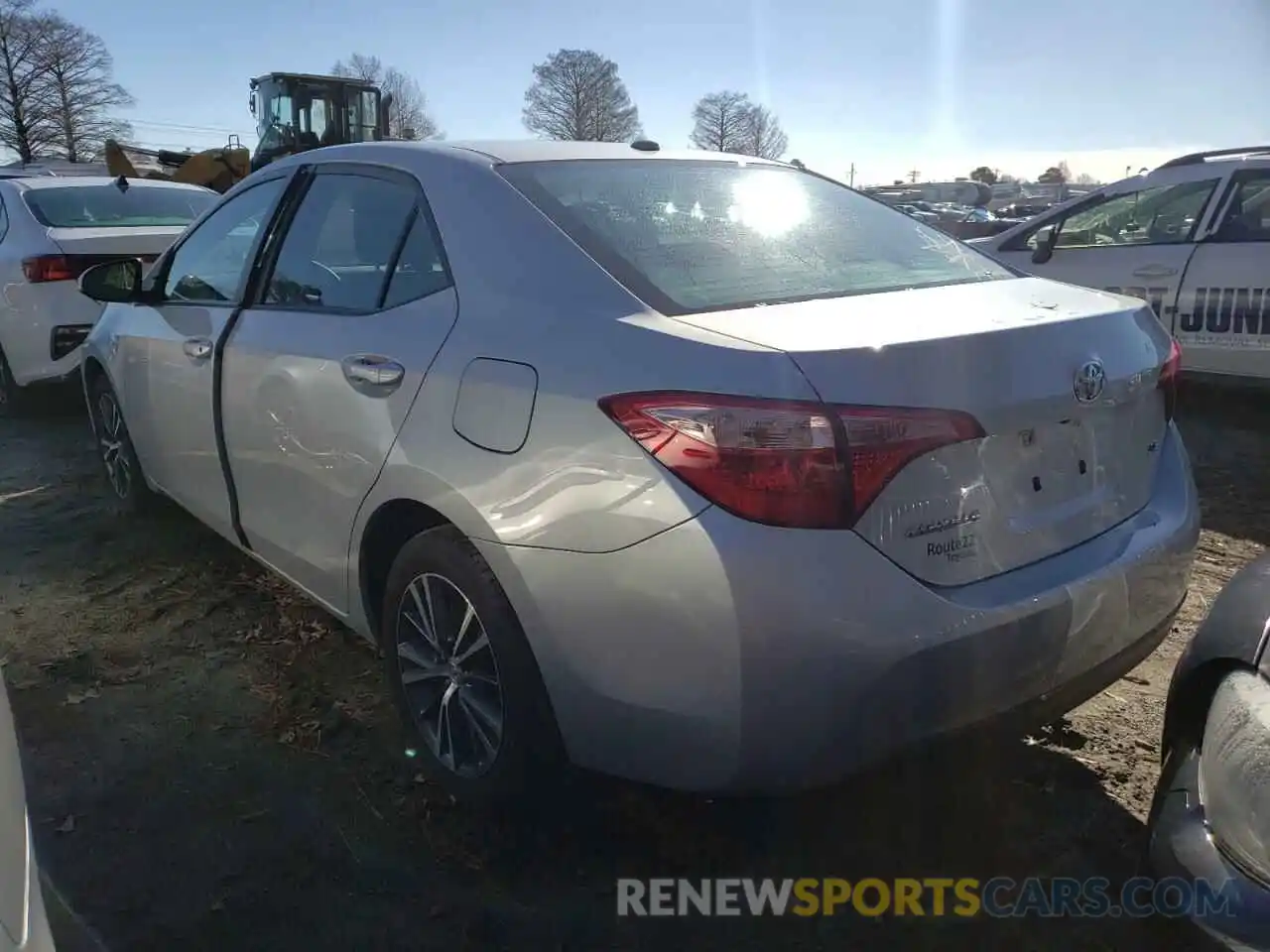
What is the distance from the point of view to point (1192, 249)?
6.11m

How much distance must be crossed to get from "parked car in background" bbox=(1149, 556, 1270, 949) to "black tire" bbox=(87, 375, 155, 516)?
13.1ft

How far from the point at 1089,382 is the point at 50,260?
607 cm

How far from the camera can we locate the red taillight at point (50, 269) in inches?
239

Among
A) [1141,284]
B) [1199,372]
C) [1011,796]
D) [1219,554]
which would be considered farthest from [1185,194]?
[1011,796]

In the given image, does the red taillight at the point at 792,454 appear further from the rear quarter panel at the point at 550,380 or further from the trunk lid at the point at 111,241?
the trunk lid at the point at 111,241

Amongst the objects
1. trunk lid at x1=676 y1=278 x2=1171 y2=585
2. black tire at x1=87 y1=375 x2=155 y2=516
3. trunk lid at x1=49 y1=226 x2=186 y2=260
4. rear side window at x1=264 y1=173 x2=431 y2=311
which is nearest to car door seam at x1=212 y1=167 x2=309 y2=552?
rear side window at x1=264 y1=173 x2=431 y2=311

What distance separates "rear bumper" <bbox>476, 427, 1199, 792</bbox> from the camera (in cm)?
177

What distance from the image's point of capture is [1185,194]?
6.25 metres

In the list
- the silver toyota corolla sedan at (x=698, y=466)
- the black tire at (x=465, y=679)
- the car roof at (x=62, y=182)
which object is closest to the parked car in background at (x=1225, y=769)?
the silver toyota corolla sedan at (x=698, y=466)

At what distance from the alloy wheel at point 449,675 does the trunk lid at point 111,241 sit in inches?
180

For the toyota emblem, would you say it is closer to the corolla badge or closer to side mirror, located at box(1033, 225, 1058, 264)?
the corolla badge

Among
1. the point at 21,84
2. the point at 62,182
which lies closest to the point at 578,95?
the point at 21,84

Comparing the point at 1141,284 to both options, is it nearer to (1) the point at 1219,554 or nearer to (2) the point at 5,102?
(1) the point at 1219,554

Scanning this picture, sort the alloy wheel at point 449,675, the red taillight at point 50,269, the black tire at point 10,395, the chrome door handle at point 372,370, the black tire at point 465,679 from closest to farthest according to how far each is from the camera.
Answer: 1. the black tire at point 465,679
2. the alloy wheel at point 449,675
3. the chrome door handle at point 372,370
4. the red taillight at point 50,269
5. the black tire at point 10,395
